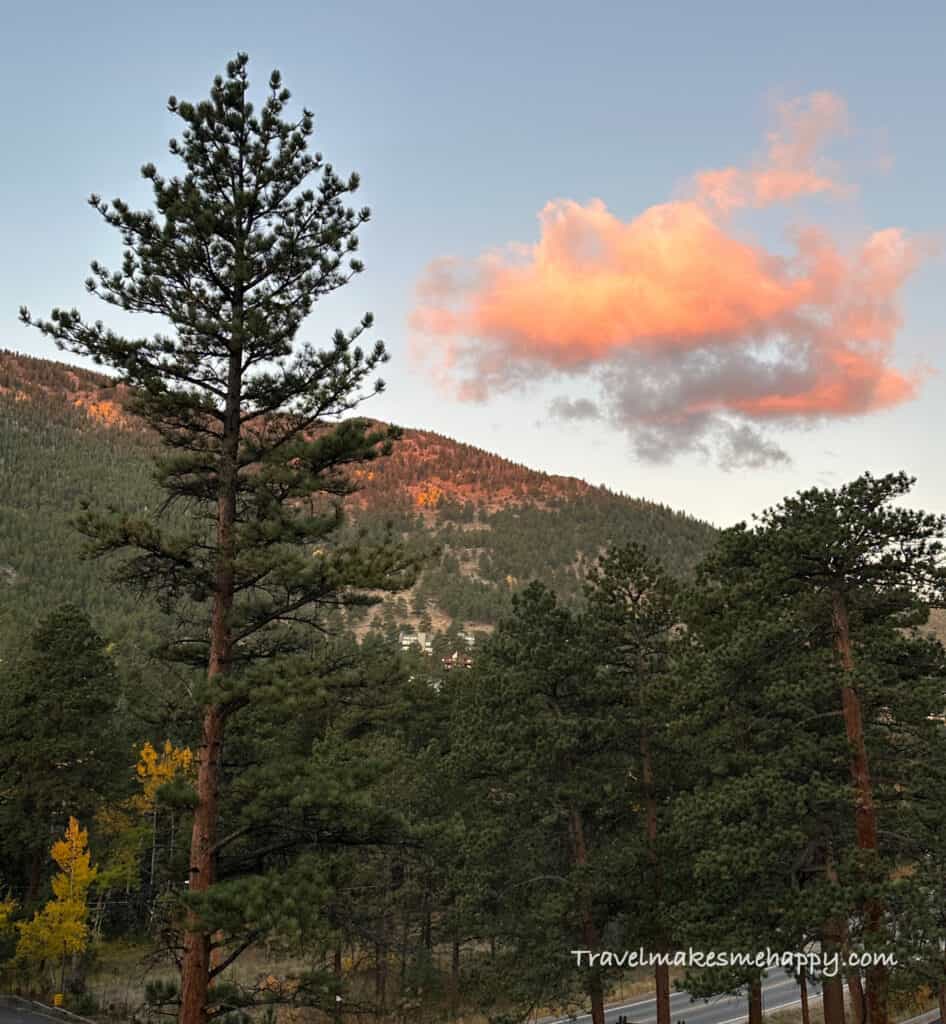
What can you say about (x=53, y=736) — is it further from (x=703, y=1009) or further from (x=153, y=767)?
(x=703, y=1009)

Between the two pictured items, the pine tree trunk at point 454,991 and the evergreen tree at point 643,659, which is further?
the pine tree trunk at point 454,991

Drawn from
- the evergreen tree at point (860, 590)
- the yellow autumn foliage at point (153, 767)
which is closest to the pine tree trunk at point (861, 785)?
the evergreen tree at point (860, 590)

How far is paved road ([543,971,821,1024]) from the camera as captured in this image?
32.5 meters

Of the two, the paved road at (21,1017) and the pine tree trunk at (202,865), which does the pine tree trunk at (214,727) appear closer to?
the pine tree trunk at (202,865)

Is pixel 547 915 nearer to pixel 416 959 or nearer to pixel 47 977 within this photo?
pixel 416 959

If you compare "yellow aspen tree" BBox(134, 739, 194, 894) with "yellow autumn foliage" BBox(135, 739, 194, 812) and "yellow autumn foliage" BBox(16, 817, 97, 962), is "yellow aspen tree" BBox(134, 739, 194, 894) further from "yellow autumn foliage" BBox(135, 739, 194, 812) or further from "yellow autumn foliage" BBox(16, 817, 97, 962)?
"yellow autumn foliage" BBox(16, 817, 97, 962)

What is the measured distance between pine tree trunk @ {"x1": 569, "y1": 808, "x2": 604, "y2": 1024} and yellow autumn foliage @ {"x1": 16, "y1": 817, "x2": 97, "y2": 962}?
1729cm

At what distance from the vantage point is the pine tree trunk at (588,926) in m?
20.0

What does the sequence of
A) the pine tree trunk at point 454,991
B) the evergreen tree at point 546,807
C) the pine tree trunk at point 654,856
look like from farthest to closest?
the pine tree trunk at point 454,991 < the pine tree trunk at point 654,856 < the evergreen tree at point 546,807

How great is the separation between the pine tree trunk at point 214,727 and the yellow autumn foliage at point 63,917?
19230 millimetres

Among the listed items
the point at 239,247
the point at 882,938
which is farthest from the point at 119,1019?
the point at 239,247

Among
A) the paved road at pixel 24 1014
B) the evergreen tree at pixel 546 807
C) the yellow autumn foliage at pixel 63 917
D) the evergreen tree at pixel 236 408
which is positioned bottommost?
the paved road at pixel 24 1014

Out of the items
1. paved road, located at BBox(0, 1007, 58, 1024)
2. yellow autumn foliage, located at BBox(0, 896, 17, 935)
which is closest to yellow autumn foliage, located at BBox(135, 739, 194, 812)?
yellow autumn foliage, located at BBox(0, 896, 17, 935)

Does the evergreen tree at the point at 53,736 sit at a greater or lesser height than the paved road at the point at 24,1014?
greater
